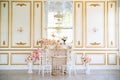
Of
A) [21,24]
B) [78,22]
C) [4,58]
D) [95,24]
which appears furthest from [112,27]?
[4,58]

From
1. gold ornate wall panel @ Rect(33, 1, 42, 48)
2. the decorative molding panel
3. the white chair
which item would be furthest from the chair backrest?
the decorative molding panel

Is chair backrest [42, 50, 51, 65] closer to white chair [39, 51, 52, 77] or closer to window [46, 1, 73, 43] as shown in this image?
white chair [39, 51, 52, 77]

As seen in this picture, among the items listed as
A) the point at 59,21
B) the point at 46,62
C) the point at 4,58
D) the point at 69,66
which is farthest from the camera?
the point at 59,21

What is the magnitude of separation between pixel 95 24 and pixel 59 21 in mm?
1420

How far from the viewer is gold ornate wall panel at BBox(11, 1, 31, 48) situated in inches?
373

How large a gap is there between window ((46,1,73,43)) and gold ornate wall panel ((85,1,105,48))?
0.67m

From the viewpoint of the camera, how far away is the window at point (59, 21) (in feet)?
31.4

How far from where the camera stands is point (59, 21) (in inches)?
379

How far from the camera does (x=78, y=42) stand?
9.51 meters

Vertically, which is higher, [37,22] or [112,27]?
[37,22]

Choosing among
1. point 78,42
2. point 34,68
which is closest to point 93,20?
point 78,42

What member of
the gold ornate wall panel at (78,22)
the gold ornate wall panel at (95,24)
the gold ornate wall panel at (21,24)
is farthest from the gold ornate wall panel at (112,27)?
the gold ornate wall panel at (21,24)

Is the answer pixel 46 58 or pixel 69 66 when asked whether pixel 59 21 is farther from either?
pixel 69 66

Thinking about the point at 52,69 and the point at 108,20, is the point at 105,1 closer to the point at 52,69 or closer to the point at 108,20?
the point at 108,20
